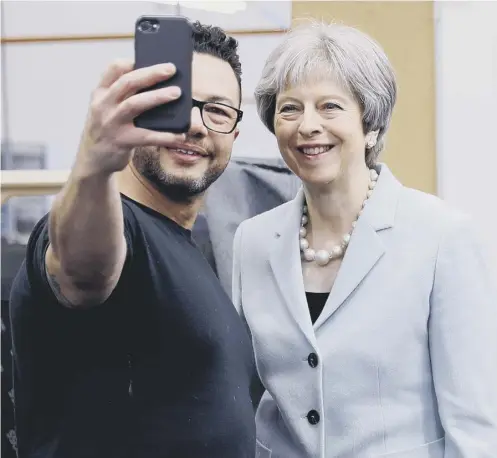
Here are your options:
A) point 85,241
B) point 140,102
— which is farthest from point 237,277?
point 140,102

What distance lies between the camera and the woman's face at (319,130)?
0.85 m

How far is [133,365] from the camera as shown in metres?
0.77

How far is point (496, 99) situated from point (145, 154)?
59 centimetres

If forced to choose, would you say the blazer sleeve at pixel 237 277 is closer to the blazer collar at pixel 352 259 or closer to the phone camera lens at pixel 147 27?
the blazer collar at pixel 352 259

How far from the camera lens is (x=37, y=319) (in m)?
0.76

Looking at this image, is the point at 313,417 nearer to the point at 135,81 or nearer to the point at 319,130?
the point at 319,130

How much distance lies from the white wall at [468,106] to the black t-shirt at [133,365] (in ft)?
1.74

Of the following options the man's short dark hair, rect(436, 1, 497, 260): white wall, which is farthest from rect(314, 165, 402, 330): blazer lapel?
rect(436, 1, 497, 260): white wall

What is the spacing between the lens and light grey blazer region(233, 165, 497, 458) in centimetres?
82

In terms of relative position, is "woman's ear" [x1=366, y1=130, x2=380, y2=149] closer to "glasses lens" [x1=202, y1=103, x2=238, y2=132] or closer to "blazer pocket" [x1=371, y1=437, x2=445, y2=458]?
"glasses lens" [x1=202, y1=103, x2=238, y2=132]

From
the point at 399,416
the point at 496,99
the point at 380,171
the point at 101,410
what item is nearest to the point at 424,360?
the point at 399,416

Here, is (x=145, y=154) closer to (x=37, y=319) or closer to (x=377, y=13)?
(x=37, y=319)

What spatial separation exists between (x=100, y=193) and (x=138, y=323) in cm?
21

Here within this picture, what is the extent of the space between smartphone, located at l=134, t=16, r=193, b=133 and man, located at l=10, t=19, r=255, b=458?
79 mm
